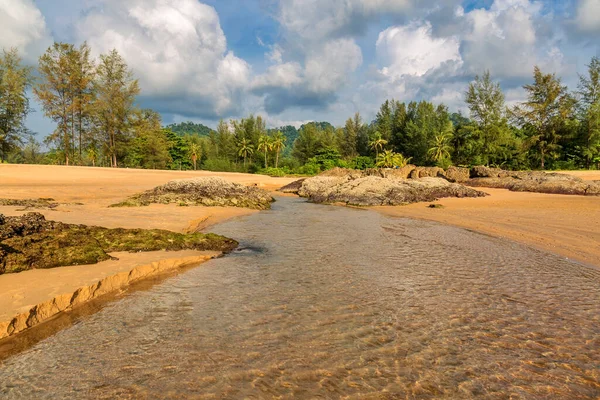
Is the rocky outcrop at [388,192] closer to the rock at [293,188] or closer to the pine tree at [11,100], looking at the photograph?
the rock at [293,188]

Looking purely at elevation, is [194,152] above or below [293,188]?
above

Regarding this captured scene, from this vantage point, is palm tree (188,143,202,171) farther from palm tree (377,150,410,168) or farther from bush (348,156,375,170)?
palm tree (377,150,410,168)

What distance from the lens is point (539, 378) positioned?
3.22m

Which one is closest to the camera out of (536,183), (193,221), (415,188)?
(193,221)

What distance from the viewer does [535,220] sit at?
11977mm

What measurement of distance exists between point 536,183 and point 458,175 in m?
8.82

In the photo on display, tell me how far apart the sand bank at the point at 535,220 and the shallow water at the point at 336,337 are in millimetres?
1941

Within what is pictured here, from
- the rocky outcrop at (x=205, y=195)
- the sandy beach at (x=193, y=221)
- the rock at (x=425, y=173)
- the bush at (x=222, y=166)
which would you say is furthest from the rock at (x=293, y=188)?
the bush at (x=222, y=166)

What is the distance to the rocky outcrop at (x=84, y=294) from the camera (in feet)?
12.7

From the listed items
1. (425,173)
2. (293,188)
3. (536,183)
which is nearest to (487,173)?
(425,173)

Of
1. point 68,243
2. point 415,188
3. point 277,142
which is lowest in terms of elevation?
point 68,243

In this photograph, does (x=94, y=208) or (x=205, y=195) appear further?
(x=205, y=195)

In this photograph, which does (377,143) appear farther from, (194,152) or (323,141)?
(194,152)

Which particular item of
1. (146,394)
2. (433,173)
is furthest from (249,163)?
(146,394)
